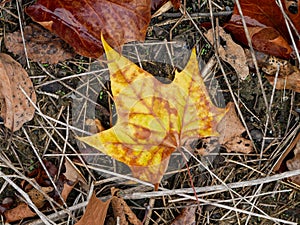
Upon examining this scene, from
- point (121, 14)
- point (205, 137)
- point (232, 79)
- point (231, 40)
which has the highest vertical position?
point (121, 14)

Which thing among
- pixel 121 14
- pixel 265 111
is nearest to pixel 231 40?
pixel 265 111

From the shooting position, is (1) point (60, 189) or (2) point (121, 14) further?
(1) point (60, 189)

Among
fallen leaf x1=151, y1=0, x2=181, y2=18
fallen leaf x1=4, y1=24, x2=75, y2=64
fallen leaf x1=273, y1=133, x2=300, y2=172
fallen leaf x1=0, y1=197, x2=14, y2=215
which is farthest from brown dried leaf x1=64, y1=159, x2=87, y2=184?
fallen leaf x1=273, y1=133, x2=300, y2=172

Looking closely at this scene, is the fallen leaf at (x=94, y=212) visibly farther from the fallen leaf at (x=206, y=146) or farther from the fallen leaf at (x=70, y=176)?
the fallen leaf at (x=206, y=146)

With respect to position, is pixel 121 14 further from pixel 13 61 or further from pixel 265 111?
pixel 265 111

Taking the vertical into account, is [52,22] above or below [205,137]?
above

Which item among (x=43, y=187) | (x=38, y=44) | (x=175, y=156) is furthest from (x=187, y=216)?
(x=38, y=44)

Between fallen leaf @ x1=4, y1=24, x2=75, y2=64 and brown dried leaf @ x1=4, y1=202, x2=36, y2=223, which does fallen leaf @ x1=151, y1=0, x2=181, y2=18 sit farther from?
brown dried leaf @ x1=4, y1=202, x2=36, y2=223
